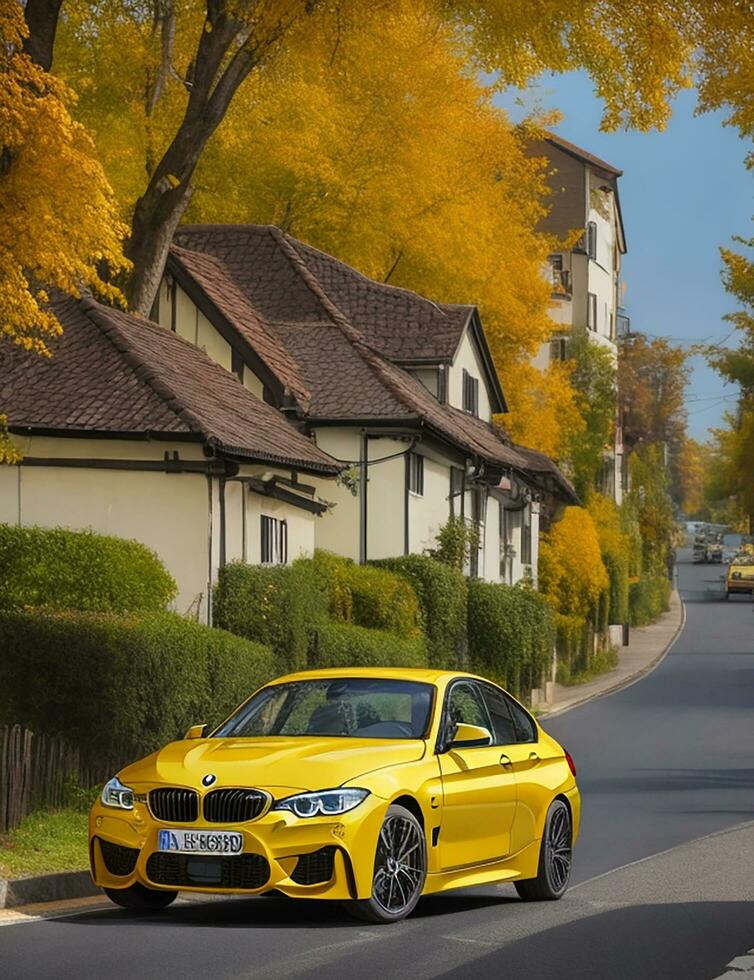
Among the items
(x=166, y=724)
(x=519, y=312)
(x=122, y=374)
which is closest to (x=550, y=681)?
(x=519, y=312)

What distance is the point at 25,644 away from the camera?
64.2ft

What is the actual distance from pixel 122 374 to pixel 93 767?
41.7 ft

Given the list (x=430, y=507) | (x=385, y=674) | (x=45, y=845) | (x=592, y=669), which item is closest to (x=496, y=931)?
(x=385, y=674)

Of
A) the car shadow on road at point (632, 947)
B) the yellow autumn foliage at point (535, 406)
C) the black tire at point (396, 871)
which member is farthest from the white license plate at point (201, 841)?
the yellow autumn foliage at point (535, 406)

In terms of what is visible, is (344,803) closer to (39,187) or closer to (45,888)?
(45,888)

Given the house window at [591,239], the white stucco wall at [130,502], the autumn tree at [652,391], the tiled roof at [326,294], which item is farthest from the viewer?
the autumn tree at [652,391]

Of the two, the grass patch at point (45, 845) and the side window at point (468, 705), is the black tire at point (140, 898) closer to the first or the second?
Answer: the grass patch at point (45, 845)

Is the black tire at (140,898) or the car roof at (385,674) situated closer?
the black tire at (140,898)

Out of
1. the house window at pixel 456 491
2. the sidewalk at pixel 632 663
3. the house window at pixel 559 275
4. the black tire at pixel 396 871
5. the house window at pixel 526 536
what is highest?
the house window at pixel 559 275

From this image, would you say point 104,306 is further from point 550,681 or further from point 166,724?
point 550,681

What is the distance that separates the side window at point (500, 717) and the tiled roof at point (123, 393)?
14966mm

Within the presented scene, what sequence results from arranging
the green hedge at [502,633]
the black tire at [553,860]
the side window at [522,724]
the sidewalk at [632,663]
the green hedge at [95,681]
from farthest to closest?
the sidewalk at [632,663], the green hedge at [502,633], the green hedge at [95,681], the side window at [522,724], the black tire at [553,860]

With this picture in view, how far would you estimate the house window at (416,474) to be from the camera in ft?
135

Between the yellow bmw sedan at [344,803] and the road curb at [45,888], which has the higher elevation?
the yellow bmw sedan at [344,803]
